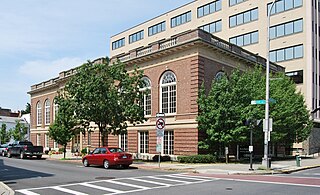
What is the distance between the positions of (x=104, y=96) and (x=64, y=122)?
21.8 feet

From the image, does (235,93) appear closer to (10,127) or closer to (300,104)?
(300,104)

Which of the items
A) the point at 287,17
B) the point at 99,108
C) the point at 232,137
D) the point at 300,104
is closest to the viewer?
the point at 232,137

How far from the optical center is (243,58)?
112 feet

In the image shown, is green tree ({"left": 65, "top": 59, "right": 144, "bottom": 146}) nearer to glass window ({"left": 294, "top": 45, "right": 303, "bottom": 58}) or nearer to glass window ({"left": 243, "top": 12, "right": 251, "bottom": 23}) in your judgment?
glass window ({"left": 294, "top": 45, "right": 303, "bottom": 58})

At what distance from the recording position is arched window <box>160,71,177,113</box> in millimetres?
31000

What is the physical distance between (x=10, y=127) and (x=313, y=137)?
69400 mm

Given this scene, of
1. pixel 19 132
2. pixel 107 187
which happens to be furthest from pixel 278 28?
pixel 19 132

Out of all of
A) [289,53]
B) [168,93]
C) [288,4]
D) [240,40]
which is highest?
[288,4]

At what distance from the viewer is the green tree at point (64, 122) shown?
93.7 ft

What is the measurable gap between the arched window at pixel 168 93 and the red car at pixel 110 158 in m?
9.15

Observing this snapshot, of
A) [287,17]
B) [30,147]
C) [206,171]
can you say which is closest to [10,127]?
[30,147]

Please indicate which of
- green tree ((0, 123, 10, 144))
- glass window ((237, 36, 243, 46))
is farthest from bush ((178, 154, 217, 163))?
green tree ((0, 123, 10, 144))

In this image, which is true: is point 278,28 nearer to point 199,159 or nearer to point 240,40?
point 240,40

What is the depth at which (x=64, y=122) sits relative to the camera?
105 ft
